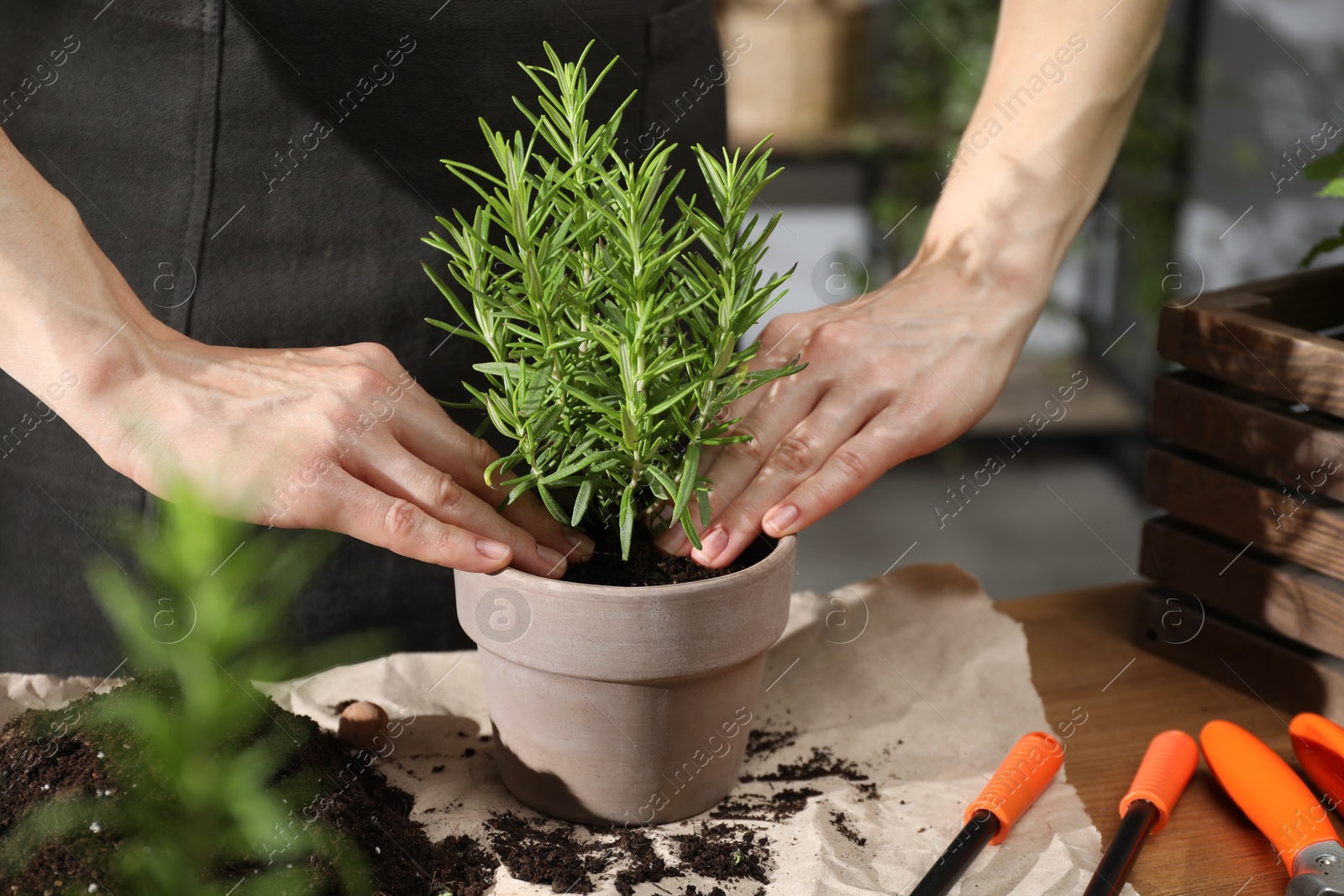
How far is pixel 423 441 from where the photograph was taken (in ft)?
2.64

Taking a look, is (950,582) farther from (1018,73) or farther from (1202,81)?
(1202,81)

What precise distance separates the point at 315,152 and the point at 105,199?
0.20m

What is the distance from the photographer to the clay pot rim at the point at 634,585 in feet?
2.29

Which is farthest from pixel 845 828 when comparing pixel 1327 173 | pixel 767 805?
pixel 1327 173

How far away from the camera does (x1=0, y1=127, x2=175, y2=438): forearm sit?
0.74 meters

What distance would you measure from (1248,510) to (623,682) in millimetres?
573

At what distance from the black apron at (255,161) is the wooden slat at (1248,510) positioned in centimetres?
63

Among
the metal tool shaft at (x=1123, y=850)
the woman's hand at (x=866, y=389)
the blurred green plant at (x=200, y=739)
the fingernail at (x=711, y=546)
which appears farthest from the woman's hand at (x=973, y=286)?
the blurred green plant at (x=200, y=739)

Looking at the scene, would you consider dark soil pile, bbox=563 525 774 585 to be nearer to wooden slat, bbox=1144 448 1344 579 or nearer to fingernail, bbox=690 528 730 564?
fingernail, bbox=690 528 730 564

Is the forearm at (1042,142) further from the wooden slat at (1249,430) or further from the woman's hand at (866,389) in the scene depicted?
the wooden slat at (1249,430)

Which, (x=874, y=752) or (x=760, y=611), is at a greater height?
(x=760, y=611)

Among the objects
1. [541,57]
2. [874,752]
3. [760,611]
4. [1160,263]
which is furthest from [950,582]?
[1160,263]

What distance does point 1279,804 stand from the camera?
76 centimetres

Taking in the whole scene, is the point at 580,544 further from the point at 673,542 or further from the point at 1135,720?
the point at 1135,720
